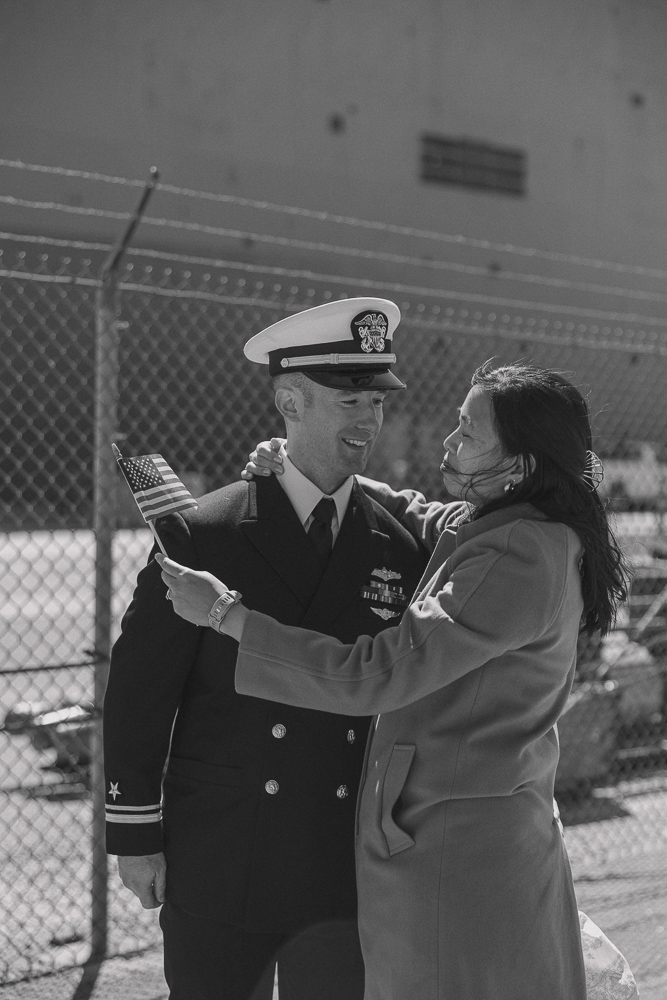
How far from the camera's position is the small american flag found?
221 cm

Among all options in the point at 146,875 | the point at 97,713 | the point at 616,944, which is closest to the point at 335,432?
the point at 146,875

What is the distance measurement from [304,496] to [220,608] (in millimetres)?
596

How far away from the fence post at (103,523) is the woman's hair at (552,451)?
220cm

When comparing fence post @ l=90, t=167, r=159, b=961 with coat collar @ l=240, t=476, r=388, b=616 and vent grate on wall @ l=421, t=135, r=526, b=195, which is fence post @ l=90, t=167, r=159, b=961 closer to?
coat collar @ l=240, t=476, r=388, b=616

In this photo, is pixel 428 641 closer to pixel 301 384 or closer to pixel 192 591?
pixel 192 591

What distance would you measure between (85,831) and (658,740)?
3406 mm

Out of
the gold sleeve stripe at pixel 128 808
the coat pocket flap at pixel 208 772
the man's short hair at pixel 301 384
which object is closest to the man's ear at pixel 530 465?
the man's short hair at pixel 301 384

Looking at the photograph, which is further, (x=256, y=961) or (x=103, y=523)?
(x=103, y=523)

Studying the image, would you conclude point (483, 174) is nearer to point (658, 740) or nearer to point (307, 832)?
point (658, 740)

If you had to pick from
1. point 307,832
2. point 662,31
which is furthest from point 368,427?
point 662,31

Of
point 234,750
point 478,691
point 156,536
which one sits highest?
point 156,536

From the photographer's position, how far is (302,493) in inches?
101

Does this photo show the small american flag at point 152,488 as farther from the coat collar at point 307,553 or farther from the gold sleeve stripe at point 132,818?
the gold sleeve stripe at point 132,818

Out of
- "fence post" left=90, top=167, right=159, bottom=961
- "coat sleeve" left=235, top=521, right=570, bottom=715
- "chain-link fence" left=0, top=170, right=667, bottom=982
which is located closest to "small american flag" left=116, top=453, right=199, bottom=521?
"coat sleeve" left=235, top=521, right=570, bottom=715
